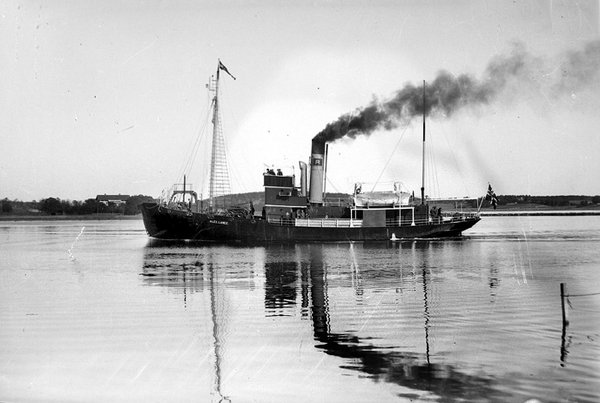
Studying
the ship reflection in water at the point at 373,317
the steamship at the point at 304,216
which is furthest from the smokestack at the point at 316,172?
the ship reflection in water at the point at 373,317

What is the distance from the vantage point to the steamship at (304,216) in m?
48.0

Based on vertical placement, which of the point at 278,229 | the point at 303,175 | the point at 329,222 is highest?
the point at 303,175

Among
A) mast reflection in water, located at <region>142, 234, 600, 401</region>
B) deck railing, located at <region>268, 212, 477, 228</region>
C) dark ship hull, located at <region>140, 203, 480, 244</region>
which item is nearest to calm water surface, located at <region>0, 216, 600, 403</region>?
mast reflection in water, located at <region>142, 234, 600, 401</region>

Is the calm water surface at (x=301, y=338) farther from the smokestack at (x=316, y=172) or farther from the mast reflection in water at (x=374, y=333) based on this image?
the smokestack at (x=316, y=172)

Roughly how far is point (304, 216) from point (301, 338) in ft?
118

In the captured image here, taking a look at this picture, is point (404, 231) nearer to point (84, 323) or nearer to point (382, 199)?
point (382, 199)

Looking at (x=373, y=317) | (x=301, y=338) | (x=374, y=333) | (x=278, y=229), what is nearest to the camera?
(x=301, y=338)

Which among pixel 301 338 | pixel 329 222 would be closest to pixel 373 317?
pixel 301 338

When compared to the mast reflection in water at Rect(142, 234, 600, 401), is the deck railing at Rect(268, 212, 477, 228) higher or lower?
higher

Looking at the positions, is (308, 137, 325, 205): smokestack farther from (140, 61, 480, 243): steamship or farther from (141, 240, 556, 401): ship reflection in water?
(141, 240, 556, 401): ship reflection in water

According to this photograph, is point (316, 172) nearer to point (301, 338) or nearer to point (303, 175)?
point (303, 175)

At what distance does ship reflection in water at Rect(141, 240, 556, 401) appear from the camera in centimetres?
1002

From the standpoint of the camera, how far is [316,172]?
4959cm

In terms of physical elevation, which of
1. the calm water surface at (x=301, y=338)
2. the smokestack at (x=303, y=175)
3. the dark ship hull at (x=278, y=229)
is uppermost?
the smokestack at (x=303, y=175)
